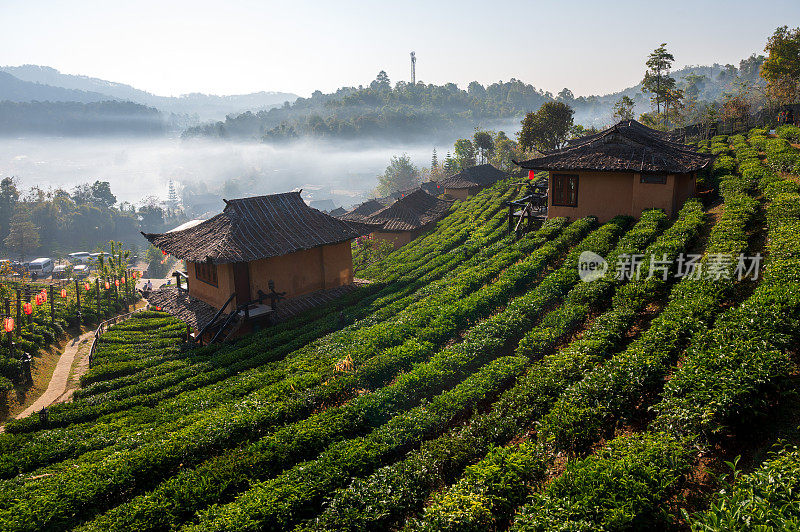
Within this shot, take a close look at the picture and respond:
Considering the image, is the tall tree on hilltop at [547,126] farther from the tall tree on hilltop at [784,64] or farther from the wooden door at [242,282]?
the wooden door at [242,282]

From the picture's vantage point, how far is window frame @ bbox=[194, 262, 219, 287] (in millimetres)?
22500

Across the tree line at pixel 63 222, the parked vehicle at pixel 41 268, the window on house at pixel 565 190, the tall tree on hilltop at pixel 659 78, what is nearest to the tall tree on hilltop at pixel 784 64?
the tall tree on hilltop at pixel 659 78

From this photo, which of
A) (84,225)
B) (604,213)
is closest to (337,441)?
(604,213)

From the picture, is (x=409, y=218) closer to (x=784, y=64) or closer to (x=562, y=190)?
(x=562, y=190)

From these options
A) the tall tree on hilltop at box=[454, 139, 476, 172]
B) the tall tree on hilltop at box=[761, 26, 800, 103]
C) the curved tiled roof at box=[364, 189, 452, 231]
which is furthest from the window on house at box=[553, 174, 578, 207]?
the tall tree on hilltop at box=[454, 139, 476, 172]

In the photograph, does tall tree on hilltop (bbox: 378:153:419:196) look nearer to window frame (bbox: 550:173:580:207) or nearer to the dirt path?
window frame (bbox: 550:173:580:207)

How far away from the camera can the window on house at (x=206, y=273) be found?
22.6m

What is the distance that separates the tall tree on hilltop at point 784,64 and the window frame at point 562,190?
4085 centimetres

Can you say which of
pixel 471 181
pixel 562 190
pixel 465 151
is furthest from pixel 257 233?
pixel 465 151

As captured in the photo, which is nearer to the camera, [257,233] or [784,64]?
[257,233]

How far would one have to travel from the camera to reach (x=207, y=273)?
913 inches

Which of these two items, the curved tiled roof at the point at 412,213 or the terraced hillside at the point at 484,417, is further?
the curved tiled roof at the point at 412,213

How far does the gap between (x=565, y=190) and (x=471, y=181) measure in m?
30.6

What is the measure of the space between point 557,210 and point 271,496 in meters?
21.4
